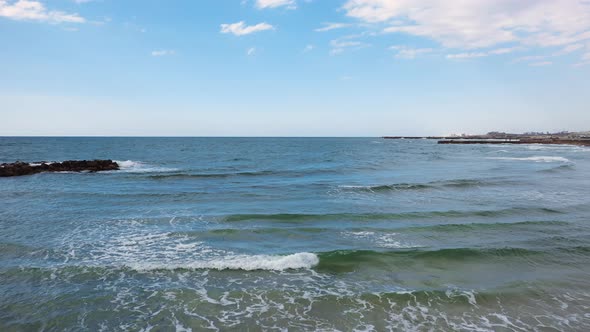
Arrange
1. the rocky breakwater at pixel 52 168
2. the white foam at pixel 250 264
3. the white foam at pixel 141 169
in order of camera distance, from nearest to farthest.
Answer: the white foam at pixel 250 264, the rocky breakwater at pixel 52 168, the white foam at pixel 141 169

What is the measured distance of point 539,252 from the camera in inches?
454

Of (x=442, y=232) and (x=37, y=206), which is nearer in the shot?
(x=442, y=232)

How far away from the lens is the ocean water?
771 cm

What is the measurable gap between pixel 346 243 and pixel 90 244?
346 inches

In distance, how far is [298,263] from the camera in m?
10.7

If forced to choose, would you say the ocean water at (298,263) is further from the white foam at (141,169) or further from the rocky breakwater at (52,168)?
the rocky breakwater at (52,168)

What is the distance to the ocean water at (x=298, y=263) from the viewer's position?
304 inches

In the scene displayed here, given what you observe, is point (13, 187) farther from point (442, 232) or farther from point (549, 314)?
point (549, 314)

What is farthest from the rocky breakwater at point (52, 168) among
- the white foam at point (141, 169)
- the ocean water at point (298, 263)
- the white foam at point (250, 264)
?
the white foam at point (250, 264)

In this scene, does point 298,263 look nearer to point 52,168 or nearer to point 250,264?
point 250,264

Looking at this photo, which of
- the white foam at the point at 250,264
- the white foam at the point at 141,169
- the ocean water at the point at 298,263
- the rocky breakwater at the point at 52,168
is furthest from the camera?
the white foam at the point at 141,169

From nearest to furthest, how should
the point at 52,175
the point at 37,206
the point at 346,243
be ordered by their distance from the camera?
the point at 346,243
the point at 37,206
the point at 52,175

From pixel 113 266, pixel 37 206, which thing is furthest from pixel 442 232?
pixel 37 206

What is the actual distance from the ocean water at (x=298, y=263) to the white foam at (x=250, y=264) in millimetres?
58
